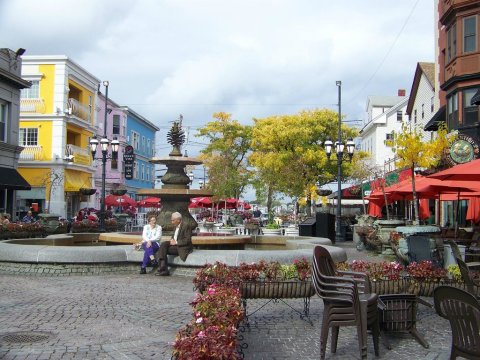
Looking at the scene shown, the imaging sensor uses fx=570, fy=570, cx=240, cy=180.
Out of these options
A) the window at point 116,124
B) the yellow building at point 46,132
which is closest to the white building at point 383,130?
the window at point 116,124

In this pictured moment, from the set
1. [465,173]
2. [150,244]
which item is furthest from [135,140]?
[465,173]

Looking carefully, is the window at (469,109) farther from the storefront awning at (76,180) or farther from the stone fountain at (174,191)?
the storefront awning at (76,180)

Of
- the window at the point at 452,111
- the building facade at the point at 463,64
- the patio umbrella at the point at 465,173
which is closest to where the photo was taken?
the patio umbrella at the point at 465,173

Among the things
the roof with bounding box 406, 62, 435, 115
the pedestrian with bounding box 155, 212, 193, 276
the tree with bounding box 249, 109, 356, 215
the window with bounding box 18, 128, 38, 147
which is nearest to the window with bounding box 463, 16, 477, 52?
the roof with bounding box 406, 62, 435, 115

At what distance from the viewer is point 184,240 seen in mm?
12641

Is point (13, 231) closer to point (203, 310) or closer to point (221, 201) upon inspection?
point (203, 310)

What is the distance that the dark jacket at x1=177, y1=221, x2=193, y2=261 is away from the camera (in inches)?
497

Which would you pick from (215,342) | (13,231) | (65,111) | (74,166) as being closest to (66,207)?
(74,166)

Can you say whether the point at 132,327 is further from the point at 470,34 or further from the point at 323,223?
the point at 470,34

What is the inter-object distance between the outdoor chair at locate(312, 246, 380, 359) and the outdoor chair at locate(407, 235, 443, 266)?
6419 mm

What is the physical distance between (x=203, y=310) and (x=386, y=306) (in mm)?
2609

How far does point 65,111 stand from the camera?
4150cm

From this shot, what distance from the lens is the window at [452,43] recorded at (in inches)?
1081

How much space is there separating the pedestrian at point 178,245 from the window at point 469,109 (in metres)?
18.4
